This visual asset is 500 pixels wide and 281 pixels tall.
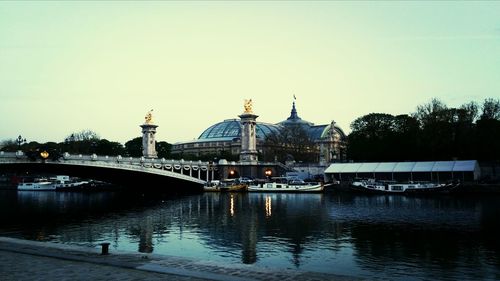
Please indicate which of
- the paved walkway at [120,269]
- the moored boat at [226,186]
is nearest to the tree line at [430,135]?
the moored boat at [226,186]

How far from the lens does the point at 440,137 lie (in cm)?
10019

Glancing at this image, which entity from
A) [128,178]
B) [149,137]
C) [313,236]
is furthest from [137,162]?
[313,236]

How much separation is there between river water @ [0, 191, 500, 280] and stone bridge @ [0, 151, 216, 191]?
17.2 metres

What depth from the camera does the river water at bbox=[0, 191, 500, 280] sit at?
26.1m

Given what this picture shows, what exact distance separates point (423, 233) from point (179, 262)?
24731mm

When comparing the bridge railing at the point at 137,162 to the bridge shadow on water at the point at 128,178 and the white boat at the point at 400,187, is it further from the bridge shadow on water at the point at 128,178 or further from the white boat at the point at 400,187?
the white boat at the point at 400,187

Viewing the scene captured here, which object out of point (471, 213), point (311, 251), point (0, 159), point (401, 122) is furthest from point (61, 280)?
point (401, 122)

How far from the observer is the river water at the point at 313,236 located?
85.6 ft

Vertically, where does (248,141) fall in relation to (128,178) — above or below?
above

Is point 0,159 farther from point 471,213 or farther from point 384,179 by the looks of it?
point 384,179

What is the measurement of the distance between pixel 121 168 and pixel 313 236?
59.8 meters

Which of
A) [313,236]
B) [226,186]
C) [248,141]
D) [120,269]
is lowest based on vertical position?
[313,236]

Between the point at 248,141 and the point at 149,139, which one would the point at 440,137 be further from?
the point at 149,139

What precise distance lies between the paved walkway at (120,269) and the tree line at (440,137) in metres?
89.7
